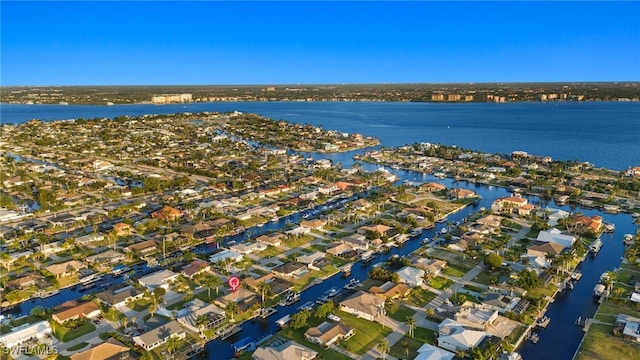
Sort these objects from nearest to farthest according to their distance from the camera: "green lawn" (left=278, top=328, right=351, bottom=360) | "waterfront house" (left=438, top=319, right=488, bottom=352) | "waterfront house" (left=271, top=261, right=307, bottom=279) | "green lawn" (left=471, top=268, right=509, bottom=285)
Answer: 1. "green lawn" (left=278, top=328, right=351, bottom=360)
2. "waterfront house" (left=438, top=319, right=488, bottom=352)
3. "green lawn" (left=471, top=268, right=509, bottom=285)
4. "waterfront house" (left=271, top=261, right=307, bottom=279)

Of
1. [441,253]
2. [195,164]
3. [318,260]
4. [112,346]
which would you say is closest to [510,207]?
[441,253]

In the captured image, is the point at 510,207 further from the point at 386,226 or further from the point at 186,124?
the point at 186,124

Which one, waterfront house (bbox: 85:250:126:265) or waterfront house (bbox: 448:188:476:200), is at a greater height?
waterfront house (bbox: 448:188:476:200)

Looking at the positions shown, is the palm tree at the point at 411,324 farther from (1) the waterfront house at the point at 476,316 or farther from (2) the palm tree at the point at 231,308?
(2) the palm tree at the point at 231,308

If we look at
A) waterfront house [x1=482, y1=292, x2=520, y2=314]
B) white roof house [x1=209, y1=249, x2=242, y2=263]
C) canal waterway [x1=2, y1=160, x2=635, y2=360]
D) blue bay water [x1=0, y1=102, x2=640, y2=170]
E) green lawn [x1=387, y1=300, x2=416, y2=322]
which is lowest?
canal waterway [x1=2, y1=160, x2=635, y2=360]

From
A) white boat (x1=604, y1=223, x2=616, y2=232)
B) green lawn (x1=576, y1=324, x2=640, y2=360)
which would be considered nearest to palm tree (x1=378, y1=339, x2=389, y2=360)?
green lawn (x1=576, y1=324, x2=640, y2=360)

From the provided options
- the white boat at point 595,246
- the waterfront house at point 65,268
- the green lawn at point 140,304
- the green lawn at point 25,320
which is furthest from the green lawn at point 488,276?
the waterfront house at point 65,268

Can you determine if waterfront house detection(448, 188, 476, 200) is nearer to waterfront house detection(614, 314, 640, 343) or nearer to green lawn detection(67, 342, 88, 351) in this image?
waterfront house detection(614, 314, 640, 343)
